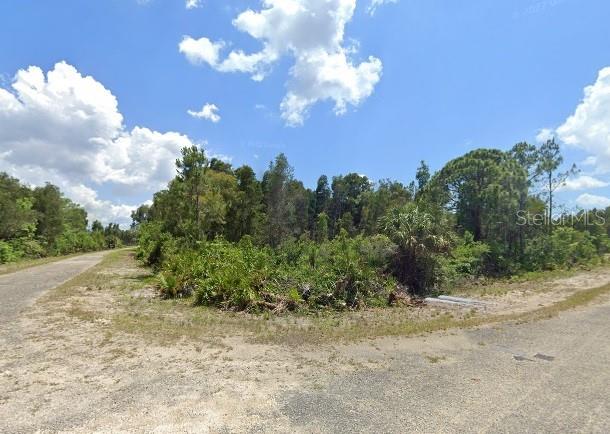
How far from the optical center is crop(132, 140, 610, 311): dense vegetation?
11.7m

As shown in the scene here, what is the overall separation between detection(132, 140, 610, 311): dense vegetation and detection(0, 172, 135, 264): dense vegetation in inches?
374

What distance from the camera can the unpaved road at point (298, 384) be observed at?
12.8ft

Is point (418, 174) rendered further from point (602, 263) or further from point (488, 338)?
point (488, 338)

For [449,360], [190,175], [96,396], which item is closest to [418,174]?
[190,175]

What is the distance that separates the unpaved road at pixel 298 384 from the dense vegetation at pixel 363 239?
4.23 meters

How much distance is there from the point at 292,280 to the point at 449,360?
631cm

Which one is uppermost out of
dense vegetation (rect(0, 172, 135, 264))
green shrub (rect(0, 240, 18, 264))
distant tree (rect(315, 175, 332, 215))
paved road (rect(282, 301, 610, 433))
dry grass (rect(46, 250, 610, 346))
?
distant tree (rect(315, 175, 332, 215))

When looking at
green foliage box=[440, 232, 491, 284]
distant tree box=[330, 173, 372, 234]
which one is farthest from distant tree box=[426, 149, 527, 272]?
distant tree box=[330, 173, 372, 234]

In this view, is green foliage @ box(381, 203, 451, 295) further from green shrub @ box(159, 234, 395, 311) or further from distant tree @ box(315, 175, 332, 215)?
distant tree @ box(315, 175, 332, 215)

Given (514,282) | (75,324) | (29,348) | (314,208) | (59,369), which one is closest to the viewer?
(59,369)

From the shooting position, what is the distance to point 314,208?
59.2 metres

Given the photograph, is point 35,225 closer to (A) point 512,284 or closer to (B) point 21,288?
(B) point 21,288

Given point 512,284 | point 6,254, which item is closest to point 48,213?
point 6,254

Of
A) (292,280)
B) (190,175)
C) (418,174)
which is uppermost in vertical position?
(418,174)
